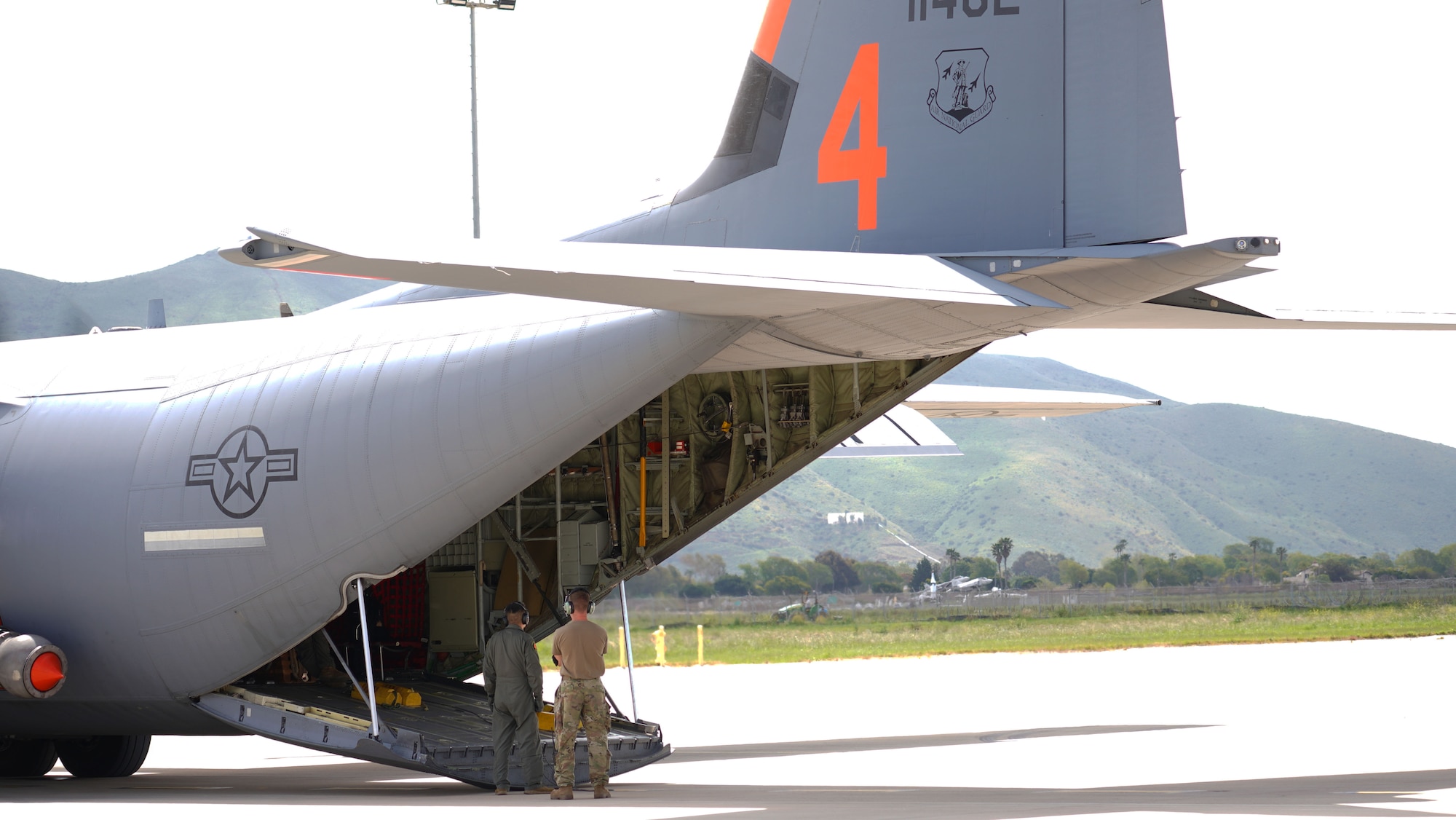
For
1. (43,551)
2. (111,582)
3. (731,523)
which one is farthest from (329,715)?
(731,523)

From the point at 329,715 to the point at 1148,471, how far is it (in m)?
161

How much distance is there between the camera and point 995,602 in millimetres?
64500

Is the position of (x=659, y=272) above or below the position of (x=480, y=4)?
below

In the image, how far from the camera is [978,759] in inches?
574

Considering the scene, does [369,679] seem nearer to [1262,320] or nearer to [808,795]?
[808,795]

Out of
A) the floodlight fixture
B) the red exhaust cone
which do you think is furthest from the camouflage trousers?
the floodlight fixture

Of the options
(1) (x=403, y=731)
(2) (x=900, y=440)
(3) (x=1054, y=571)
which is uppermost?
(2) (x=900, y=440)

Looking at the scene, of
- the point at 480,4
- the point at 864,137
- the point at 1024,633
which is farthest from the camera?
the point at 1024,633

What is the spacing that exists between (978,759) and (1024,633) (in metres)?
37.3

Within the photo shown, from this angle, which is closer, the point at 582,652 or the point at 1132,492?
the point at 582,652

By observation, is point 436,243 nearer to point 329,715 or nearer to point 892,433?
point 329,715

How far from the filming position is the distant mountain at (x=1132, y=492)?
5728 inches


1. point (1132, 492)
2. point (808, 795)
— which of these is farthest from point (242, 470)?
point (1132, 492)

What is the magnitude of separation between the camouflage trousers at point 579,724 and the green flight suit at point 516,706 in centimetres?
45
